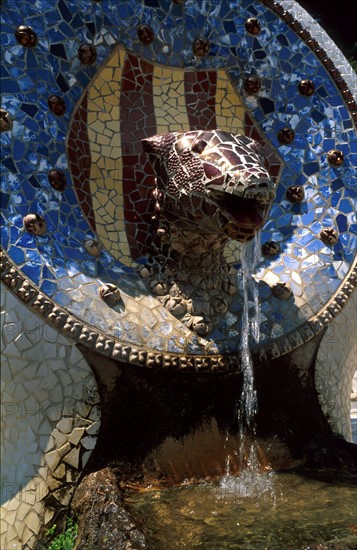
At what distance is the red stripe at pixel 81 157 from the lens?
5004 millimetres

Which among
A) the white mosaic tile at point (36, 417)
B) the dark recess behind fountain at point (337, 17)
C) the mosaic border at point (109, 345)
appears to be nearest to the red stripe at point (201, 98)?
the mosaic border at point (109, 345)

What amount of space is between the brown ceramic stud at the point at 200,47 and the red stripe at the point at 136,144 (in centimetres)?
34

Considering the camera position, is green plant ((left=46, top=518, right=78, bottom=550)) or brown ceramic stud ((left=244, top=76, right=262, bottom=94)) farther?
brown ceramic stud ((left=244, top=76, right=262, bottom=94))

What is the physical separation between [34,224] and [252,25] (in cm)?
219

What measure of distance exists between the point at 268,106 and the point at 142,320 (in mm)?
1933

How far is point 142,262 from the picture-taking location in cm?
504

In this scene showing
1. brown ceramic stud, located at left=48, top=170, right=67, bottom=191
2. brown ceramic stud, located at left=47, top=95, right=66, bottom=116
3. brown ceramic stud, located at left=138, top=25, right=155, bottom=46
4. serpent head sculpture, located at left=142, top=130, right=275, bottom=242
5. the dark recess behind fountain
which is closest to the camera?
serpent head sculpture, located at left=142, top=130, right=275, bottom=242

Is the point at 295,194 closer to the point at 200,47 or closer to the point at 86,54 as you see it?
the point at 200,47

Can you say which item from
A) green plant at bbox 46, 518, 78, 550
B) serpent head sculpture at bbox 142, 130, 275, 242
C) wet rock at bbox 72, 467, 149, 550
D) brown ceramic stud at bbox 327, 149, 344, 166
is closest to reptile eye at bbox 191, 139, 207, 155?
serpent head sculpture at bbox 142, 130, 275, 242

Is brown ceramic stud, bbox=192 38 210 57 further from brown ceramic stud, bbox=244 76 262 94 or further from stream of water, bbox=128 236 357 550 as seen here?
stream of water, bbox=128 236 357 550

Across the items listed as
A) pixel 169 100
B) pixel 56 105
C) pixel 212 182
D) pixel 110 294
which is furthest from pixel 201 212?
pixel 169 100

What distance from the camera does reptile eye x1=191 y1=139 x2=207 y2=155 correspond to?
4.61 metres

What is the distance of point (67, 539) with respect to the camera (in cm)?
417

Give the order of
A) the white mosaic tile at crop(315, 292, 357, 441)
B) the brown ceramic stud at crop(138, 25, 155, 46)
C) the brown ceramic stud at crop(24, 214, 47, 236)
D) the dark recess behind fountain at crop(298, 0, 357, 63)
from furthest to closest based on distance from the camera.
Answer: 1. the dark recess behind fountain at crop(298, 0, 357, 63)
2. the brown ceramic stud at crop(138, 25, 155, 46)
3. the white mosaic tile at crop(315, 292, 357, 441)
4. the brown ceramic stud at crop(24, 214, 47, 236)
